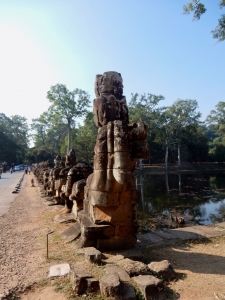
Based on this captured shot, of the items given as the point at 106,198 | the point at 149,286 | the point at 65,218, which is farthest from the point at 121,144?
the point at 65,218

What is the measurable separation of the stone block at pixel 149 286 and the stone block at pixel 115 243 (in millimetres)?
1356

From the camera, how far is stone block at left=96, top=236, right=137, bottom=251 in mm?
4422

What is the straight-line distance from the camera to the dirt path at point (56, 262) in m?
3.16

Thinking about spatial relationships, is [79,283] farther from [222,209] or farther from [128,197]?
[222,209]

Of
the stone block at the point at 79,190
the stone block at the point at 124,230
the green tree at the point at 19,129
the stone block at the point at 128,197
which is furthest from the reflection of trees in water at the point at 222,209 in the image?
the green tree at the point at 19,129

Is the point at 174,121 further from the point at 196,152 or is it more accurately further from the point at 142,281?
the point at 142,281

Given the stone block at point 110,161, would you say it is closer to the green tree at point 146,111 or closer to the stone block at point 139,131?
the stone block at point 139,131

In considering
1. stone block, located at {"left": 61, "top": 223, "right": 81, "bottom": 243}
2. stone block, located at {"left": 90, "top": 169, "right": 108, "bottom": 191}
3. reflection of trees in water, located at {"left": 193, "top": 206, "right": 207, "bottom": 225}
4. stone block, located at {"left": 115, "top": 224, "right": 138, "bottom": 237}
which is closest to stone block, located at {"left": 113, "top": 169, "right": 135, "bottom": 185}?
stone block, located at {"left": 90, "top": 169, "right": 108, "bottom": 191}

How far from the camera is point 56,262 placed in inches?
163

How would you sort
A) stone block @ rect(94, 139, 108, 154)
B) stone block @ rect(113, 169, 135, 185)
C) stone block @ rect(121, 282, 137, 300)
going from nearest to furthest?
1. stone block @ rect(121, 282, 137, 300)
2. stone block @ rect(113, 169, 135, 185)
3. stone block @ rect(94, 139, 108, 154)

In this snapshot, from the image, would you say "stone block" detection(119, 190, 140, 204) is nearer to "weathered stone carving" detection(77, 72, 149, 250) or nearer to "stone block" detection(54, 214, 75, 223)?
"weathered stone carving" detection(77, 72, 149, 250)

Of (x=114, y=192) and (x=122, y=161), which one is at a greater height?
(x=122, y=161)

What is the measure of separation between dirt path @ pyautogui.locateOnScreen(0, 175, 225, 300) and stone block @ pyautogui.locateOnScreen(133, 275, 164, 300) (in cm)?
19

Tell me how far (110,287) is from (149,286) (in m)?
0.46
